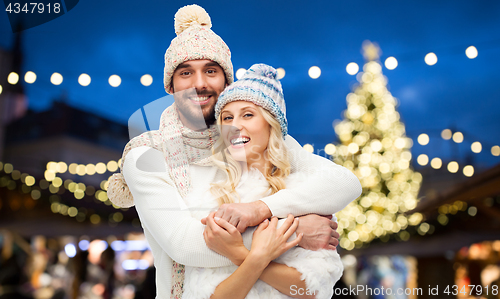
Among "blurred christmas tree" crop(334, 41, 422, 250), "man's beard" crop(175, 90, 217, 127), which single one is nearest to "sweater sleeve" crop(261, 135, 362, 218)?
"man's beard" crop(175, 90, 217, 127)

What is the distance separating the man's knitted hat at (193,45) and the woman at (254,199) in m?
0.22

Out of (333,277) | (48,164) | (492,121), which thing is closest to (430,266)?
(492,121)

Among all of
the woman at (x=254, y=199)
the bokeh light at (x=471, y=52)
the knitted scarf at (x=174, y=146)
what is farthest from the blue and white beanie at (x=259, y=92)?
the bokeh light at (x=471, y=52)

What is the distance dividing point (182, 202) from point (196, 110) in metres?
0.42

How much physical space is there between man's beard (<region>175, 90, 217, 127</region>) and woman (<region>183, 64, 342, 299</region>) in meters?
0.10

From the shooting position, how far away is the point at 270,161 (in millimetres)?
1346

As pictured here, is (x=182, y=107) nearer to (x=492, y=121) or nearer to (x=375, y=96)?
(x=492, y=121)

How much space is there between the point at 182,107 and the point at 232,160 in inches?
13.2

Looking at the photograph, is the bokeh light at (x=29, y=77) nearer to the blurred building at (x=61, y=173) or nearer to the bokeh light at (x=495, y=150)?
the blurred building at (x=61, y=173)

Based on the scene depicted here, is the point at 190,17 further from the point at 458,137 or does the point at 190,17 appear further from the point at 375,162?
the point at 375,162

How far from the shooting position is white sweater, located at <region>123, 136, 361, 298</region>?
1104 mm

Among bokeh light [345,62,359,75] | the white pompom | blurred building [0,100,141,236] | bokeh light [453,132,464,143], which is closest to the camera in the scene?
the white pompom

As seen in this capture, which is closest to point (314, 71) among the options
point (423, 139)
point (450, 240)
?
point (423, 139)

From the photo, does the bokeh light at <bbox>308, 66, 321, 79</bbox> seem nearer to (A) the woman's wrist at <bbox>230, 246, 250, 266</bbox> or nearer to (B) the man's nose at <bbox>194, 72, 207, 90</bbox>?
(B) the man's nose at <bbox>194, 72, 207, 90</bbox>
